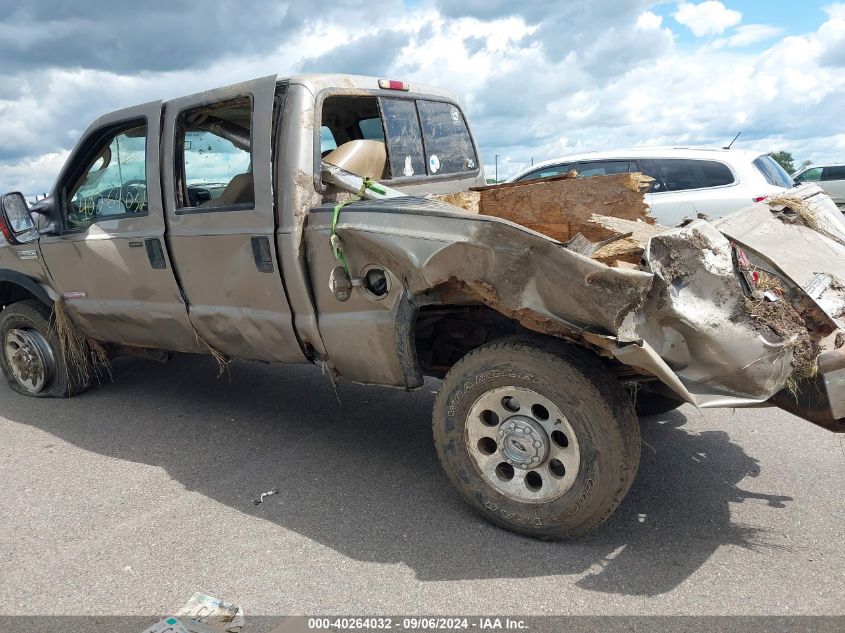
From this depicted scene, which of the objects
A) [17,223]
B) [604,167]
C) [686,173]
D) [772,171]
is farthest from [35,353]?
[772,171]

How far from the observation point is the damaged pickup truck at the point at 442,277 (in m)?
2.65

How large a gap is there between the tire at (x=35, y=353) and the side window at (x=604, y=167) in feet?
21.2

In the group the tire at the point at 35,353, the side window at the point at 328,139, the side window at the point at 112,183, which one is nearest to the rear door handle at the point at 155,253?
the side window at the point at 112,183

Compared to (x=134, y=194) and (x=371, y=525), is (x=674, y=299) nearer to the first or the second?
(x=371, y=525)

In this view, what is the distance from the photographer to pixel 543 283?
2.73 meters

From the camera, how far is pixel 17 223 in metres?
4.96

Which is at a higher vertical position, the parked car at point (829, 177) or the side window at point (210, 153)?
the side window at point (210, 153)

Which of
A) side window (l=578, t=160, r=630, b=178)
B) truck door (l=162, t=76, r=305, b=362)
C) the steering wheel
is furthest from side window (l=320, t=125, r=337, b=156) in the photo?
side window (l=578, t=160, r=630, b=178)

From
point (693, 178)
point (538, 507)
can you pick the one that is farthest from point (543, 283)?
point (693, 178)

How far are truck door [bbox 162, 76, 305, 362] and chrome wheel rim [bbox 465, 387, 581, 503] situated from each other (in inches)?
50.1

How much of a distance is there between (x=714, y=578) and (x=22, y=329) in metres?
5.27

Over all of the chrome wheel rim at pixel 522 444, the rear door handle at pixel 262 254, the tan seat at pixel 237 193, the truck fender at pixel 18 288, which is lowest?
the chrome wheel rim at pixel 522 444

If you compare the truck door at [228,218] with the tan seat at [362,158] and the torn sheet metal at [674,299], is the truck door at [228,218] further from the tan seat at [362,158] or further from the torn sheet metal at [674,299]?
the torn sheet metal at [674,299]

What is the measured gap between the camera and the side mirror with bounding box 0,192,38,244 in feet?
16.1
